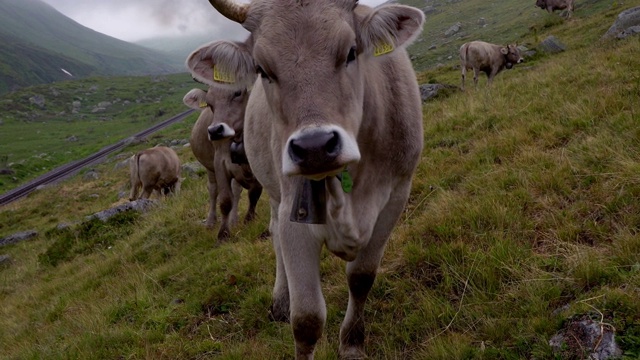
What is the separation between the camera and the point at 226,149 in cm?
782

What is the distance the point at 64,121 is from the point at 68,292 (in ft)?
252

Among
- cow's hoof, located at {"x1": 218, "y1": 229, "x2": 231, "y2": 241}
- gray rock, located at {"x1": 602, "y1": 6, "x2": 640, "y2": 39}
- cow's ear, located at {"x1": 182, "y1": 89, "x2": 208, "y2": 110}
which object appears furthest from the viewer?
gray rock, located at {"x1": 602, "y1": 6, "x2": 640, "y2": 39}

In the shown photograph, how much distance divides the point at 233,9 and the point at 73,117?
8455cm

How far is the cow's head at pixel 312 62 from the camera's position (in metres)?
2.38

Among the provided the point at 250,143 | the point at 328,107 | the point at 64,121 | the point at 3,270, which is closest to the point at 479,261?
the point at 328,107

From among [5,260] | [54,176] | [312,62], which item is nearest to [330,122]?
[312,62]

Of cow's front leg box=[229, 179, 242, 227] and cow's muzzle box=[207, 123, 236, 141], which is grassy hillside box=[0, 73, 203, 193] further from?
cow's muzzle box=[207, 123, 236, 141]

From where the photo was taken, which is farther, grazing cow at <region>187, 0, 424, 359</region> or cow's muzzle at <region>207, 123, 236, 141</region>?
cow's muzzle at <region>207, 123, 236, 141</region>

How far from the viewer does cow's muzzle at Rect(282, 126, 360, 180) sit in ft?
7.58

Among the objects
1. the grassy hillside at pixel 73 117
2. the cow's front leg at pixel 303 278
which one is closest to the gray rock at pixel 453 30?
the grassy hillside at pixel 73 117

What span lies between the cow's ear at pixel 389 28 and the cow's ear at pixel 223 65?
2.77 feet

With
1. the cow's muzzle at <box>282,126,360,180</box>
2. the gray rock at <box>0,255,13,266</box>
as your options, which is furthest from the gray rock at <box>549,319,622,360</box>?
the gray rock at <box>0,255,13,266</box>

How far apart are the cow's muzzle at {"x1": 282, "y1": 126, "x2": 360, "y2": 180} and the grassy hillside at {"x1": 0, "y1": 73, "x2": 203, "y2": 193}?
Result: 39.9 m

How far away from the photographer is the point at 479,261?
12.9 feet
